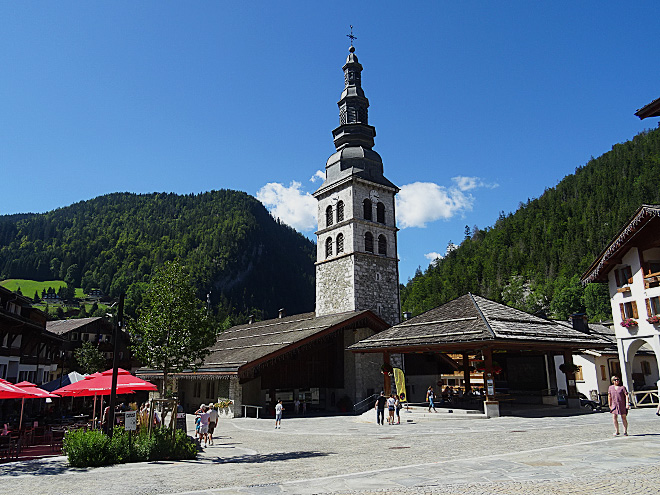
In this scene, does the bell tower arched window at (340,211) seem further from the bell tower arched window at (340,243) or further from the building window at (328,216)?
the bell tower arched window at (340,243)

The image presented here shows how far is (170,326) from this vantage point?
58.9 feet

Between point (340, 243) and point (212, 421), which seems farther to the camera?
point (340, 243)

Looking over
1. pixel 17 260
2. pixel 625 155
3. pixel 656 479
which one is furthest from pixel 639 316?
pixel 17 260

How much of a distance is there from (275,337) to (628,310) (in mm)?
24420

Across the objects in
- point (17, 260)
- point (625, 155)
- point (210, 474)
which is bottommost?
point (210, 474)

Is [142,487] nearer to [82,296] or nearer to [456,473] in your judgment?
[456,473]

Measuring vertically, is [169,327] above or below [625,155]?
below

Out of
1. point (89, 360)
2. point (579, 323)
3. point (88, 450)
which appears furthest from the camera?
point (89, 360)

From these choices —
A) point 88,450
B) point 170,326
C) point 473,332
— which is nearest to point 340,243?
point 473,332

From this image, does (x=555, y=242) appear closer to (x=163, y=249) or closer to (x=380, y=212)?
(x=380, y=212)

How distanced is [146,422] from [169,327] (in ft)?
12.1

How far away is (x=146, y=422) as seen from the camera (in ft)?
49.9

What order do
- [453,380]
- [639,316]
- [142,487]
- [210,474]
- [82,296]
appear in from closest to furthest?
[142,487] < [210,474] < [639,316] < [453,380] < [82,296]

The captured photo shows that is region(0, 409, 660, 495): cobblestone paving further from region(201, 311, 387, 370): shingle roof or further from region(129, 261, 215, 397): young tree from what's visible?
region(201, 311, 387, 370): shingle roof
